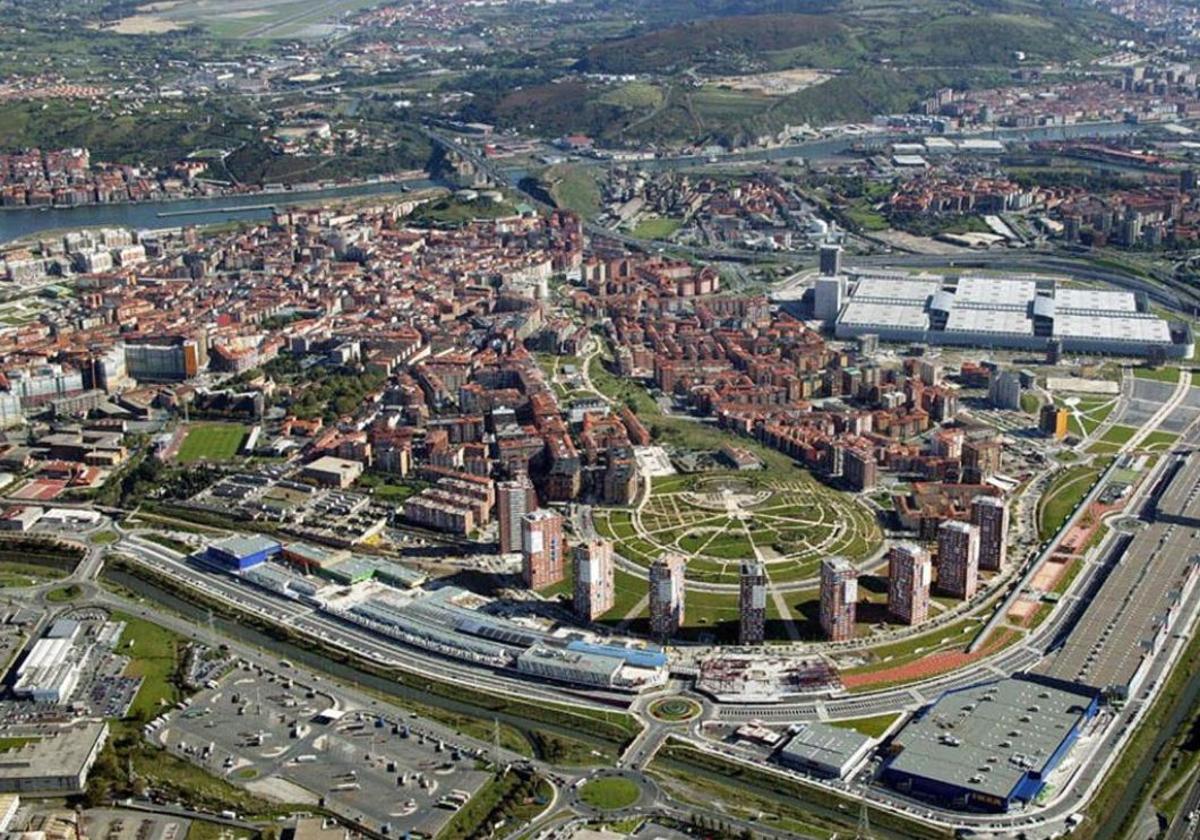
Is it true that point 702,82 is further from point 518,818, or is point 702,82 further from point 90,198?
point 518,818

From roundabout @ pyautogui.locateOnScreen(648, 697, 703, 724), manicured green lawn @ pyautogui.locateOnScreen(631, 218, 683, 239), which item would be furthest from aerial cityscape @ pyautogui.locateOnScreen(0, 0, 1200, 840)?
manicured green lawn @ pyautogui.locateOnScreen(631, 218, 683, 239)

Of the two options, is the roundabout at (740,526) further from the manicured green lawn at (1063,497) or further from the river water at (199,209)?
the river water at (199,209)

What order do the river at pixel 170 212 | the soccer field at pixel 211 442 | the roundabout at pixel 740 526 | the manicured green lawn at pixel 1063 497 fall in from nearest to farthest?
the roundabout at pixel 740 526
the manicured green lawn at pixel 1063 497
the soccer field at pixel 211 442
the river at pixel 170 212

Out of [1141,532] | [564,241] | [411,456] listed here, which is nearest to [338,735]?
[411,456]

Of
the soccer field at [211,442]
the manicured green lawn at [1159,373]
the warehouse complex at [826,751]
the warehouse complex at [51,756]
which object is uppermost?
the warehouse complex at [51,756]

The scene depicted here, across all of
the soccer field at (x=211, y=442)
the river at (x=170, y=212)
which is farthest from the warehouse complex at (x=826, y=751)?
the river at (x=170, y=212)
